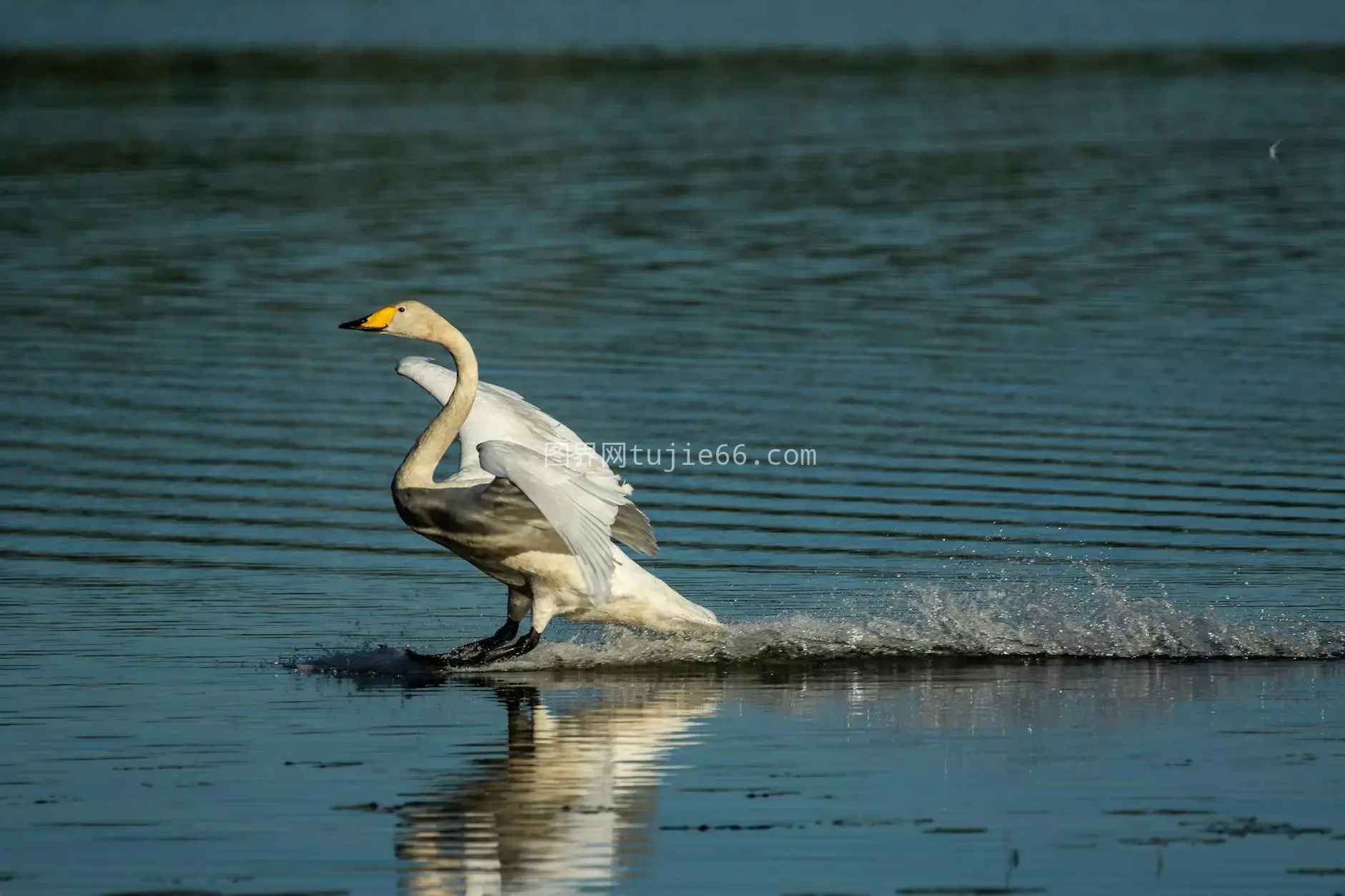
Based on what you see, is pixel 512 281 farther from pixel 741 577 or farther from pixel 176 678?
A: pixel 176 678

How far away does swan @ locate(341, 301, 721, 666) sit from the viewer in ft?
34.6

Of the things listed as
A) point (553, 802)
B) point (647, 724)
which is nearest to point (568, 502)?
point (647, 724)

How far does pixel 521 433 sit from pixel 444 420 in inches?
33.2

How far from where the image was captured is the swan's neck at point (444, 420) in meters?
11.3

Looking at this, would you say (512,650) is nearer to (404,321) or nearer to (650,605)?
(650,605)

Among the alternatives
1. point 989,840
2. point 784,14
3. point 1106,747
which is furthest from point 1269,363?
point 784,14

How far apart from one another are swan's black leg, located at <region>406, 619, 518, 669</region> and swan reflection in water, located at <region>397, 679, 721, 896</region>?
455mm

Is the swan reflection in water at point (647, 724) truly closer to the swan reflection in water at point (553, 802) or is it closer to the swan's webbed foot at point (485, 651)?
the swan reflection in water at point (553, 802)

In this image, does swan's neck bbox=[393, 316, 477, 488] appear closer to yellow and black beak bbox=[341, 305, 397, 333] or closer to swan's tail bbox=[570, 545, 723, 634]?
yellow and black beak bbox=[341, 305, 397, 333]

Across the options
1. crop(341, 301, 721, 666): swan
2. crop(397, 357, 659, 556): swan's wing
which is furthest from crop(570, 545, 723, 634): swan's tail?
crop(397, 357, 659, 556): swan's wing

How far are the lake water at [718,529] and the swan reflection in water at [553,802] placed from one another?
29mm

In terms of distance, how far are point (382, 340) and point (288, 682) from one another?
11311mm

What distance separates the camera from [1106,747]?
9.29 m

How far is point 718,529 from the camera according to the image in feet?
46.8
